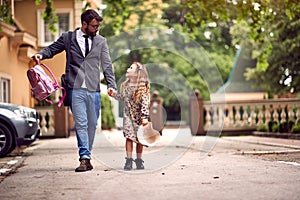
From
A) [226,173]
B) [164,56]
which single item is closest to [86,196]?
[226,173]

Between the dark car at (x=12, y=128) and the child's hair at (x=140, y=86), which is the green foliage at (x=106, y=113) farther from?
the child's hair at (x=140, y=86)

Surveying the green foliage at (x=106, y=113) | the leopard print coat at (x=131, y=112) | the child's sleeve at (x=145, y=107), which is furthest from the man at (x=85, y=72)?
the green foliage at (x=106, y=113)

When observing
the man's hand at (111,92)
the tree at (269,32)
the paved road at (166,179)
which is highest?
the tree at (269,32)

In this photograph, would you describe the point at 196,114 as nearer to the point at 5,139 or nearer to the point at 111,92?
the point at 5,139

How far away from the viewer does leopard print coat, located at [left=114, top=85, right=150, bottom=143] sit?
30.3ft

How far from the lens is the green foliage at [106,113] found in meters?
28.7

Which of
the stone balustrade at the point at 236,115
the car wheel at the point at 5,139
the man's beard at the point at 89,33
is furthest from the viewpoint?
the stone balustrade at the point at 236,115

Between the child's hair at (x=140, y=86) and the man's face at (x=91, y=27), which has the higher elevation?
the man's face at (x=91, y=27)

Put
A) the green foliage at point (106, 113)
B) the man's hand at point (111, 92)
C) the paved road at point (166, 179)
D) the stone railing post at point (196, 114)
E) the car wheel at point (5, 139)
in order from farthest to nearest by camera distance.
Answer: the green foliage at point (106, 113)
the stone railing post at point (196, 114)
the car wheel at point (5, 139)
the man's hand at point (111, 92)
the paved road at point (166, 179)

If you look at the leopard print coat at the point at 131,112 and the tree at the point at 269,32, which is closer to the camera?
the leopard print coat at the point at 131,112

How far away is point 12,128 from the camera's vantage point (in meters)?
13.1

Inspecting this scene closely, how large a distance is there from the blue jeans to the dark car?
3940 mm

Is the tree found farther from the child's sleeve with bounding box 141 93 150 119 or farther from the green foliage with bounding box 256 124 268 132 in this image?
the child's sleeve with bounding box 141 93 150 119

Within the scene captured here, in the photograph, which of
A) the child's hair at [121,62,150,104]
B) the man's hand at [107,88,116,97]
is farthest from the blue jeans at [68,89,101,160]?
the child's hair at [121,62,150,104]
